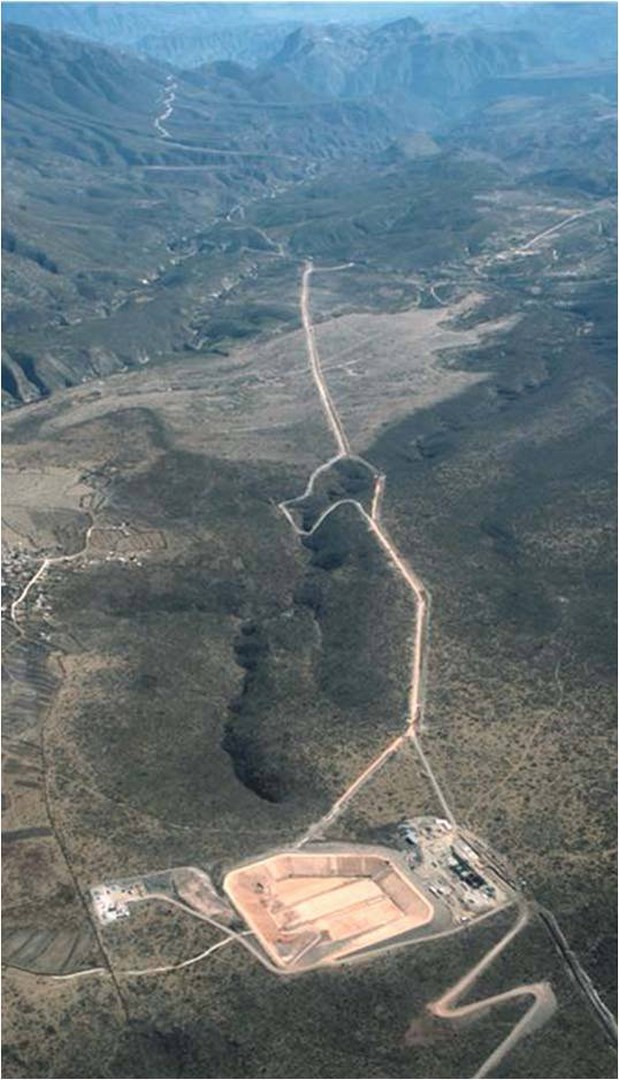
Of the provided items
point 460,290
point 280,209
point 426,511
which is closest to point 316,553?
point 426,511

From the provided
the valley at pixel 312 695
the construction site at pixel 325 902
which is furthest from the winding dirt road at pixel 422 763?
the construction site at pixel 325 902

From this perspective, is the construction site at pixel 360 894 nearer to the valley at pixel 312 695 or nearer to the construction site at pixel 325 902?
the construction site at pixel 325 902

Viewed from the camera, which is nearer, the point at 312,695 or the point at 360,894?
the point at 360,894

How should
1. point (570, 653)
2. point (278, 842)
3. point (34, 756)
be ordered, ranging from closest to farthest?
point (278, 842), point (34, 756), point (570, 653)

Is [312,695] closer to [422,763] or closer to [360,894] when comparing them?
[422,763]

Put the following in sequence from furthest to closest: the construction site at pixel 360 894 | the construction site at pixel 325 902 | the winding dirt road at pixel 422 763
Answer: the construction site at pixel 360 894
the construction site at pixel 325 902
the winding dirt road at pixel 422 763

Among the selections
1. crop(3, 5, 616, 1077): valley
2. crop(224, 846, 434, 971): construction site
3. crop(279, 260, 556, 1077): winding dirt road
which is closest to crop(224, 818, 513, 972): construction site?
crop(224, 846, 434, 971): construction site

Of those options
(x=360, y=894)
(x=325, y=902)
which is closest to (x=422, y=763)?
(x=360, y=894)

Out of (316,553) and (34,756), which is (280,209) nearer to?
(316,553)

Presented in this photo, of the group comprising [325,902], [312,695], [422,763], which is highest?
[325,902]

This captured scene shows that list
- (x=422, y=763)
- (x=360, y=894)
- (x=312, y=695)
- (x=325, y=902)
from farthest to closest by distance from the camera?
(x=312, y=695)
(x=422, y=763)
(x=360, y=894)
(x=325, y=902)

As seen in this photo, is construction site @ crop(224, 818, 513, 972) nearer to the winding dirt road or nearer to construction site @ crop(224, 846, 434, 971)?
construction site @ crop(224, 846, 434, 971)
